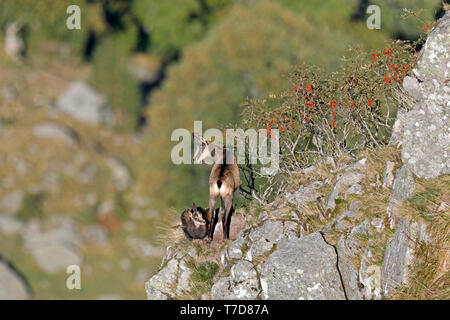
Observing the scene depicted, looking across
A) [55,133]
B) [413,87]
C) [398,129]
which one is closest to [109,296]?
[55,133]

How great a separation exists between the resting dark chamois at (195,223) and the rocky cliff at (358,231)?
0.23 meters

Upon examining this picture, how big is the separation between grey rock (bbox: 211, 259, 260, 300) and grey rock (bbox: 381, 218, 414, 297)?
2033 mm

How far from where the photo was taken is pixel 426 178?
10555mm

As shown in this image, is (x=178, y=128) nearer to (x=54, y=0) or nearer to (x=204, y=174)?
(x=204, y=174)

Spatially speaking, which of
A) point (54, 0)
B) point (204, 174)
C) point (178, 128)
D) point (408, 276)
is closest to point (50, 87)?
point (54, 0)

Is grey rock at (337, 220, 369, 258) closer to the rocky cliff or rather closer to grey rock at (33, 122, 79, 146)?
the rocky cliff

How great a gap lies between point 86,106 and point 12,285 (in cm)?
1932

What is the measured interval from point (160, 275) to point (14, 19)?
58439 mm

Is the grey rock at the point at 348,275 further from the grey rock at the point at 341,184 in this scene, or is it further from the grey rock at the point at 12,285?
the grey rock at the point at 12,285

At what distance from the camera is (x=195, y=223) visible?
1252 centimetres

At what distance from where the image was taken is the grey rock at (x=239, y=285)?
1098cm

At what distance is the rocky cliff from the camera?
10148mm

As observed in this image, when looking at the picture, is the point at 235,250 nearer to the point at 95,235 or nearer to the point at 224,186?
the point at 224,186

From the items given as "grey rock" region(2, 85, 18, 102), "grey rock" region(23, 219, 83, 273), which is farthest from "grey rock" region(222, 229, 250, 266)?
"grey rock" region(2, 85, 18, 102)
